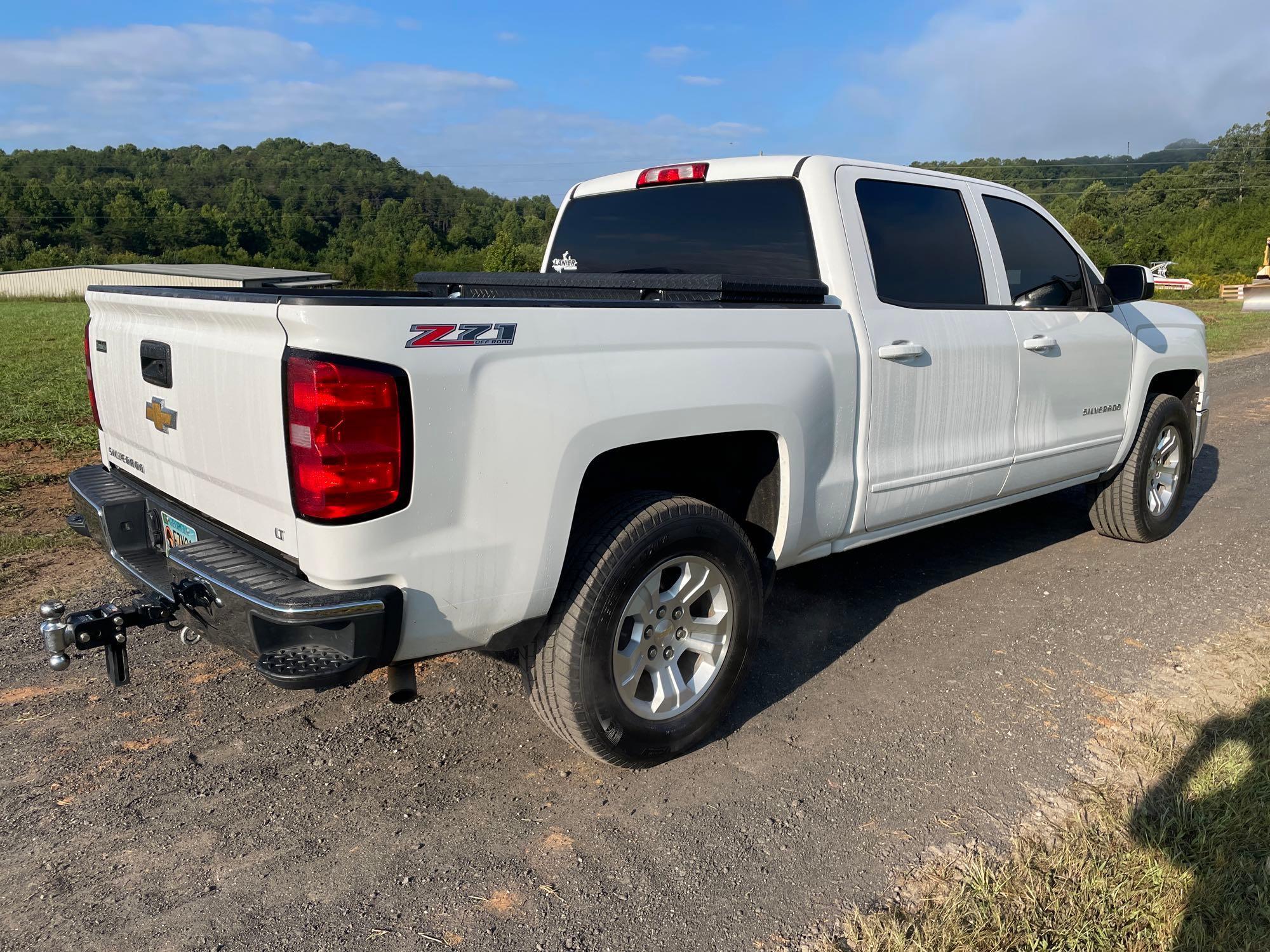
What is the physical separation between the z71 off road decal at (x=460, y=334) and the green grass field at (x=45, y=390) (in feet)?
22.2

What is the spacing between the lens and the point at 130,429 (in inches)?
129

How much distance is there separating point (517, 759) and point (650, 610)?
0.71 m

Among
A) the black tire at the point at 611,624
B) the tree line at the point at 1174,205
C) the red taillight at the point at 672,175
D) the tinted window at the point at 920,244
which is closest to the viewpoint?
the black tire at the point at 611,624

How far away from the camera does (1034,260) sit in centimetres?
465

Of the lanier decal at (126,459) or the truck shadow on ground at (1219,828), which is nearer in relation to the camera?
the truck shadow on ground at (1219,828)

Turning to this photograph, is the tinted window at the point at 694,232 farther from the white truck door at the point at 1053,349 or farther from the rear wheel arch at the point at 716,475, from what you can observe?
the white truck door at the point at 1053,349

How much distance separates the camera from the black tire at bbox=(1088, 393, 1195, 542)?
5379mm

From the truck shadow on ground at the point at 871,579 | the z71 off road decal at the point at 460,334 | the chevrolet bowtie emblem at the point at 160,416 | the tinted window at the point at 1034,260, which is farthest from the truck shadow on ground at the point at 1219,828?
the chevrolet bowtie emblem at the point at 160,416

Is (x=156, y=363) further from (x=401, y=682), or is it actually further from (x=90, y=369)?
(x=401, y=682)

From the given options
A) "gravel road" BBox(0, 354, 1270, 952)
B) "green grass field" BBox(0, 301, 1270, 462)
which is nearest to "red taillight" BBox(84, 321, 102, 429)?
"gravel road" BBox(0, 354, 1270, 952)

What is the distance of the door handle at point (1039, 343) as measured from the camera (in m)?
4.34

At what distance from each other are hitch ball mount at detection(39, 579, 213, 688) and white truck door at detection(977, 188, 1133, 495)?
3573 mm

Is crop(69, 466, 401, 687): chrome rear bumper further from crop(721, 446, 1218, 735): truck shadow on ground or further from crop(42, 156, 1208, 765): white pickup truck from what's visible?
crop(721, 446, 1218, 735): truck shadow on ground

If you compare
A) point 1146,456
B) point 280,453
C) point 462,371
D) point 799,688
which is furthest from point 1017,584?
point 280,453
